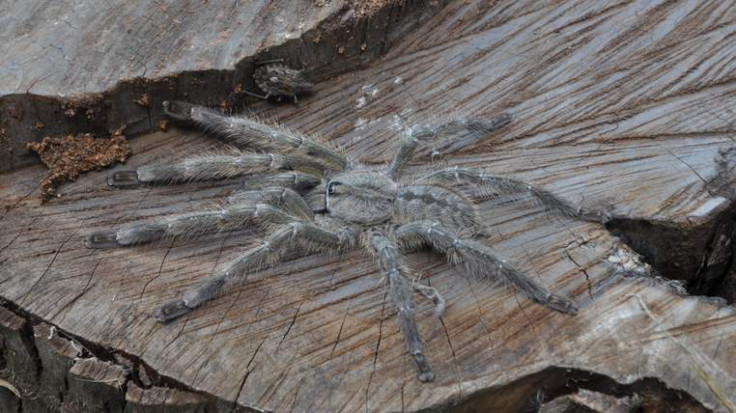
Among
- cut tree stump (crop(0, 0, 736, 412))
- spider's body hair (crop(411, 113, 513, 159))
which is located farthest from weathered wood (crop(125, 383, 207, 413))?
spider's body hair (crop(411, 113, 513, 159))

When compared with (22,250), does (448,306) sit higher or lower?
lower

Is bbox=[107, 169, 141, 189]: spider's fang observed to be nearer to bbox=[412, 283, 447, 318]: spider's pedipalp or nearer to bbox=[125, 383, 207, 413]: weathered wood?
bbox=[125, 383, 207, 413]: weathered wood

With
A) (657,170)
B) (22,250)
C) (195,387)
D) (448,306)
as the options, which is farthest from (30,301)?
(657,170)

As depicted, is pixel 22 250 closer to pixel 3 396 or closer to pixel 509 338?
pixel 3 396

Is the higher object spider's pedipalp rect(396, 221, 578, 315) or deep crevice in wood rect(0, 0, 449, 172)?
deep crevice in wood rect(0, 0, 449, 172)

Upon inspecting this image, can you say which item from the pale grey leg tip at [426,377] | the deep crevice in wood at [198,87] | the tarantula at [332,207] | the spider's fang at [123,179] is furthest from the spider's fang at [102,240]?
the pale grey leg tip at [426,377]

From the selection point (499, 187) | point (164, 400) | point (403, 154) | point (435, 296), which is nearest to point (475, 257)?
point (435, 296)

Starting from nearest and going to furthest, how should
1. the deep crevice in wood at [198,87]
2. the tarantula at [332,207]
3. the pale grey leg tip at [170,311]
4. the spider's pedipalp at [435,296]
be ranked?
the pale grey leg tip at [170,311], the spider's pedipalp at [435,296], the tarantula at [332,207], the deep crevice in wood at [198,87]

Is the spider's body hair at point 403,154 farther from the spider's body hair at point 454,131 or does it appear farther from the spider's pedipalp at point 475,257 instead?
the spider's pedipalp at point 475,257
